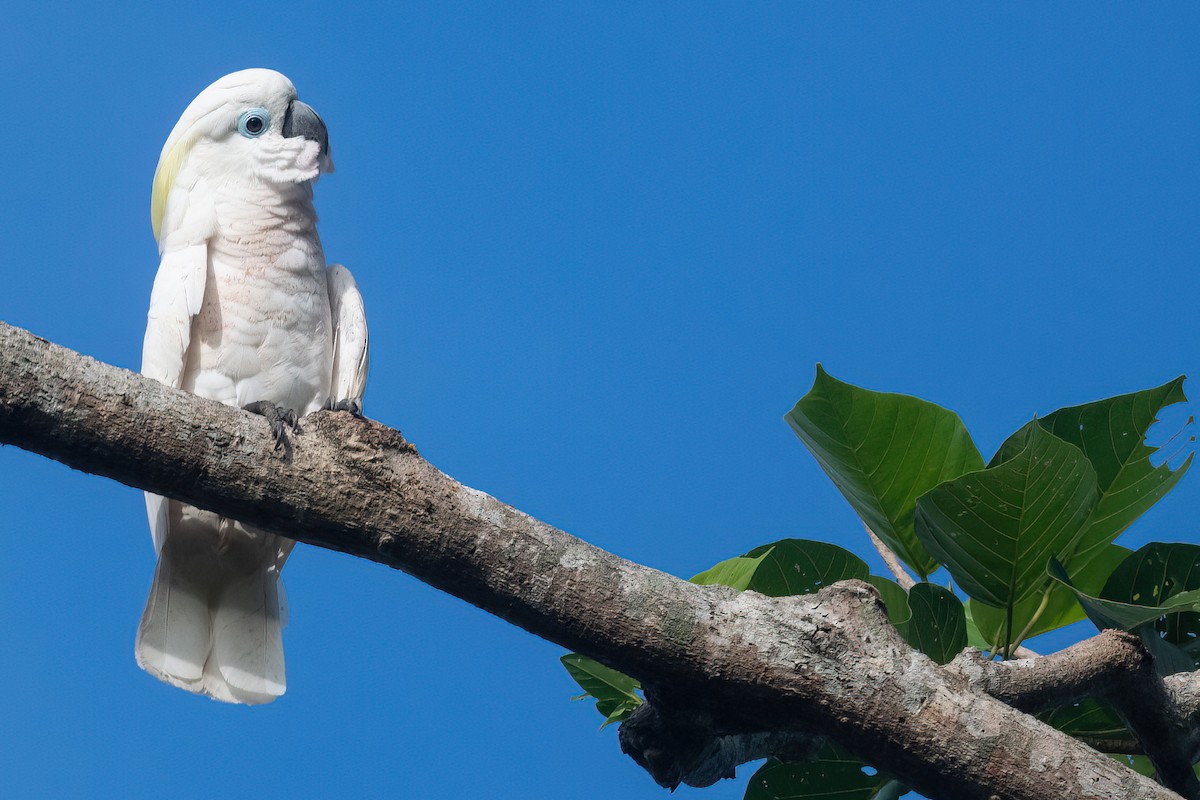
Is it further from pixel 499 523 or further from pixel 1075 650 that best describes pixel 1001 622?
pixel 499 523

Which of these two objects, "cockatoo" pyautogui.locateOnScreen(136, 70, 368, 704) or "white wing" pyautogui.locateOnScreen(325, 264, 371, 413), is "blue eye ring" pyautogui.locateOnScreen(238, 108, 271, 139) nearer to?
"cockatoo" pyautogui.locateOnScreen(136, 70, 368, 704)

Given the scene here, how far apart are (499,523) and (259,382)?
1.00 m

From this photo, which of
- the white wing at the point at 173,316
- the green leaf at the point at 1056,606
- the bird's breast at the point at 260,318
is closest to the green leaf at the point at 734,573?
the green leaf at the point at 1056,606

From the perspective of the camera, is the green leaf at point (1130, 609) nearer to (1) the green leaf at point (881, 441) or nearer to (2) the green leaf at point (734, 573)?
(1) the green leaf at point (881, 441)

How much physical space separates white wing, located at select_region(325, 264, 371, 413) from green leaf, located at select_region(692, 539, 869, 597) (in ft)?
3.11

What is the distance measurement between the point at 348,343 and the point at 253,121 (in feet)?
1.73

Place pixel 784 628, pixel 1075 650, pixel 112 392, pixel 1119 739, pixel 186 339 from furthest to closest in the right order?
pixel 186 339, pixel 1119 739, pixel 1075 650, pixel 784 628, pixel 112 392

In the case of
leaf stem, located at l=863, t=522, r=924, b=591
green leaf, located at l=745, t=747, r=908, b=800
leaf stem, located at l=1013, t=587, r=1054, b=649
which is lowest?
green leaf, located at l=745, t=747, r=908, b=800

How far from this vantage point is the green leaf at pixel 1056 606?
158 centimetres

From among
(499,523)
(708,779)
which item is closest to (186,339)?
(499,523)

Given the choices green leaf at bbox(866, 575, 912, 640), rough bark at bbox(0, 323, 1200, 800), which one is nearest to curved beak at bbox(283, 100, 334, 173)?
rough bark at bbox(0, 323, 1200, 800)

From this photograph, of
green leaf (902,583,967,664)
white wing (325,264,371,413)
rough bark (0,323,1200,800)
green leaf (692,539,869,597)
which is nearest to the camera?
rough bark (0,323,1200,800)

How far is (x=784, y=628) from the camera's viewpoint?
1.27 m

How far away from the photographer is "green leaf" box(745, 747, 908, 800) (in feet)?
5.01
